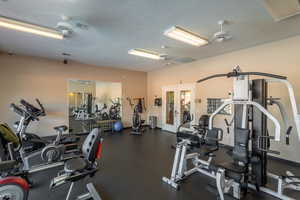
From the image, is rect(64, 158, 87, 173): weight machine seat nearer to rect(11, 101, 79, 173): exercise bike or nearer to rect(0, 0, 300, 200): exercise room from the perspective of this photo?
rect(0, 0, 300, 200): exercise room

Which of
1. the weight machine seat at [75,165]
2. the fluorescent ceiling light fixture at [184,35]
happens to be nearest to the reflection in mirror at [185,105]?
the fluorescent ceiling light fixture at [184,35]

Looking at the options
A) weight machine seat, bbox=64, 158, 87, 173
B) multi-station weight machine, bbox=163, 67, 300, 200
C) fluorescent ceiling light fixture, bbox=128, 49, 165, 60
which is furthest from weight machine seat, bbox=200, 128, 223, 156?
fluorescent ceiling light fixture, bbox=128, 49, 165, 60

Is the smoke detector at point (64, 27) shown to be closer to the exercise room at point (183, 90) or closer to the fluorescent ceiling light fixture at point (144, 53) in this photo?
the exercise room at point (183, 90)

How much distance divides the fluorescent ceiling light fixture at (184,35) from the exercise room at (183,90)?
4cm

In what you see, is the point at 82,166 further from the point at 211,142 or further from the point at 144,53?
the point at 144,53

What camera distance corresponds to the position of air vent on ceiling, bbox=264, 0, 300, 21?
210cm

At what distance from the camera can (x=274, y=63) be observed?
3.66 metres

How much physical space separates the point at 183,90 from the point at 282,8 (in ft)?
13.3

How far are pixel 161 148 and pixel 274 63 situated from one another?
3.94 meters

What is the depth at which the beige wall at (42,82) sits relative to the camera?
4664 millimetres

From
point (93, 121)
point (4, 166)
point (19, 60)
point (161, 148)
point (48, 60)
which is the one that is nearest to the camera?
point (4, 166)

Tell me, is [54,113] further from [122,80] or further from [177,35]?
[177,35]

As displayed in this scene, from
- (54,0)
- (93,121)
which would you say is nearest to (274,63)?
(54,0)

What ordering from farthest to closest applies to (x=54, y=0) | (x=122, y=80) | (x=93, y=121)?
(x=122, y=80) < (x=93, y=121) < (x=54, y=0)
